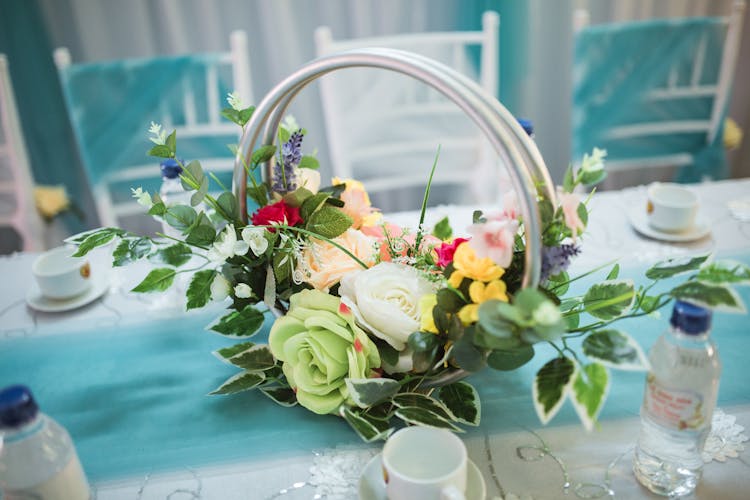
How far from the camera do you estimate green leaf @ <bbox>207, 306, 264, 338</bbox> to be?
83 cm

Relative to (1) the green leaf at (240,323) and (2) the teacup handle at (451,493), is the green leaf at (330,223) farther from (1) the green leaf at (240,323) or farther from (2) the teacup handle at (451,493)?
(2) the teacup handle at (451,493)

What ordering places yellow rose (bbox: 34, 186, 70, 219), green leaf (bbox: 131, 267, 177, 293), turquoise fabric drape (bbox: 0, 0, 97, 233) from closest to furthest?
green leaf (bbox: 131, 267, 177, 293), turquoise fabric drape (bbox: 0, 0, 97, 233), yellow rose (bbox: 34, 186, 70, 219)

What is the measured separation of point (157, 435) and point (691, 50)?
1817mm

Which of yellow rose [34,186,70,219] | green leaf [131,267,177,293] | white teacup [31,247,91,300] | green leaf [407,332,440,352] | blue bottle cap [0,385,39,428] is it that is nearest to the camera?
blue bottle cap [0,385,39,428]

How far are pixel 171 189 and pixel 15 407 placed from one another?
51 centimetres

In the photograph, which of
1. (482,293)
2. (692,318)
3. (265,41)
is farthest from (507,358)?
(265,41)

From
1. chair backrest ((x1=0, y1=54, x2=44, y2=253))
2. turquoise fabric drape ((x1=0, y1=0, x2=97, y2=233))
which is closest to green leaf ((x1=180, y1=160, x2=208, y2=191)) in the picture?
chair backrest ((x1=0, y1=54, x2=44, y2=253))

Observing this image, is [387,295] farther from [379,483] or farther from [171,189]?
[171,189]

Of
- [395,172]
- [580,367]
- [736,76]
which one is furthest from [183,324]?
[736,76]

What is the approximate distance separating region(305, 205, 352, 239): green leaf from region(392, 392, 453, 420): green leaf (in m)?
0.22

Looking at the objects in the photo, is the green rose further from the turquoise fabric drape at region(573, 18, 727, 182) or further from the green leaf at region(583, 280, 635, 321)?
the turquoise fabric drape at region(573, 18, 727, 182)

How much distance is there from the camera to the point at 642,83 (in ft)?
6.96

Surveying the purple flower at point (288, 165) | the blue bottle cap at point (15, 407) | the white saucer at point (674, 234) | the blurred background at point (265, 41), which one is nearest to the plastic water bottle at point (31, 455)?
the blue bottle cap at point (15, 407)

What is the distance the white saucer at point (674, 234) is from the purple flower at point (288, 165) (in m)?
0.63
